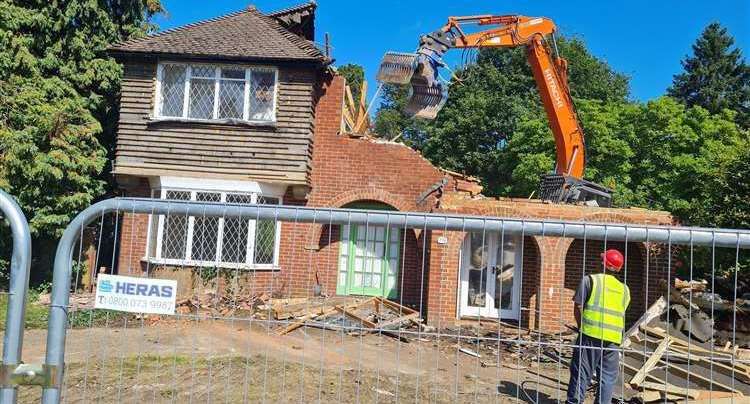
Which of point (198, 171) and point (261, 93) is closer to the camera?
point (198, 171)

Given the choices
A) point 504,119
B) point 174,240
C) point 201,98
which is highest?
point 504,119

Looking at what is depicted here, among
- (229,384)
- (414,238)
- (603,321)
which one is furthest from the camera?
(414,238)

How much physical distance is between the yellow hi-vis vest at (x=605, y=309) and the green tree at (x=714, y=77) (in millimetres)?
33088

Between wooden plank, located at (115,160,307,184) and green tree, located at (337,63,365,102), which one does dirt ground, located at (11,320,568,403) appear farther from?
green tree, located at (337,63,365,102)

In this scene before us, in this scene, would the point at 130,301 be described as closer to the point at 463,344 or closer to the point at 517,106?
the point at 463,344

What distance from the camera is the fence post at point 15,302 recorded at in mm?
2924

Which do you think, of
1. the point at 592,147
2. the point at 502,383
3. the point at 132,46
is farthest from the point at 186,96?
the point at 592,147

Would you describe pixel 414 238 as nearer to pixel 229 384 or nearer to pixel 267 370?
pixel 267 370

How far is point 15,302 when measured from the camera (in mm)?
2926

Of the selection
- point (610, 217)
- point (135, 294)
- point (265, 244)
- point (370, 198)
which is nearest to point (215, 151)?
point (265, 244)

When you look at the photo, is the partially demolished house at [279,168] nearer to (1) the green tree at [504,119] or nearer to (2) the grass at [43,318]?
(2) the grass at [43,318]

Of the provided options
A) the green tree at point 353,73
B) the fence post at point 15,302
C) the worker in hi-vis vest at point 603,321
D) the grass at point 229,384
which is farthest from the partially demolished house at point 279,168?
the green tree at point 353,73

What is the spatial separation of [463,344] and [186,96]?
28.1 ft

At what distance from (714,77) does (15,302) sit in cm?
3995
